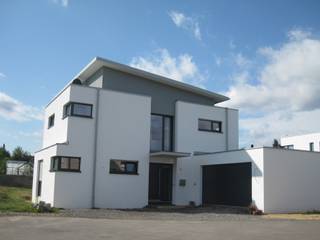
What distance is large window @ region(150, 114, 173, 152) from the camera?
23625 millimetres

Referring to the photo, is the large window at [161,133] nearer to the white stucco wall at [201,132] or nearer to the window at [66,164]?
the white stucco wall at [201,132]

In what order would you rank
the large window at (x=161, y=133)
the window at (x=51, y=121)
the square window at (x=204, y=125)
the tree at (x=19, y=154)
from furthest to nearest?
the tree at (x=19, y=154) → the square window at (x=204, y=125) → the window at (x=51, y=121) → the large window at (x=161, y=133)

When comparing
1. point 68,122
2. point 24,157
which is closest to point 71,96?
point 68,122

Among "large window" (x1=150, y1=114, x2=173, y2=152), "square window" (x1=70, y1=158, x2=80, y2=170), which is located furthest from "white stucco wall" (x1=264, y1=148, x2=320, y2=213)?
"square window" (x1=70, y1=158, x2=80, y2=170)

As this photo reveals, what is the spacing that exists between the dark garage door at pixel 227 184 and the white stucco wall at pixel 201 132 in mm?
1491

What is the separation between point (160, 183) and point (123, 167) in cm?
327

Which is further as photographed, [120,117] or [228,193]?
[228,193]

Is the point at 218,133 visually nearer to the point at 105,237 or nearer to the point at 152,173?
the point at 152,173

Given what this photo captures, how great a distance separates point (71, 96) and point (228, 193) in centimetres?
1038

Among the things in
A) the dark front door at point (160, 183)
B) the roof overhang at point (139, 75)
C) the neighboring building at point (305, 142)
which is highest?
the roof overhang at point (139, 75)

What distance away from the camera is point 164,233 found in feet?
36.8

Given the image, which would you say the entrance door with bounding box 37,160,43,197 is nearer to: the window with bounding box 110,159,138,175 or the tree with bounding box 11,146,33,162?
the window with bounding box 110,159,138,175

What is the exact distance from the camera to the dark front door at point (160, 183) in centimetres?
2352

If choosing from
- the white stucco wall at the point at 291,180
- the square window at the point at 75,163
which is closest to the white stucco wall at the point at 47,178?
the square window at the point at 75,163
